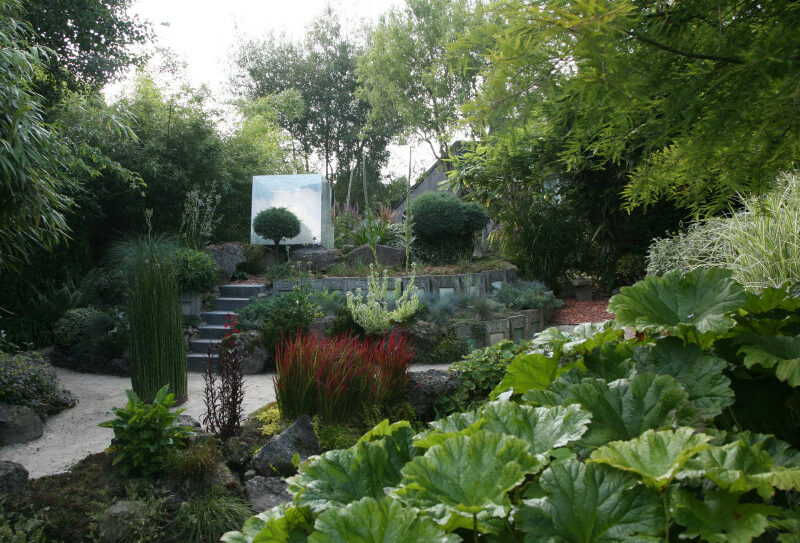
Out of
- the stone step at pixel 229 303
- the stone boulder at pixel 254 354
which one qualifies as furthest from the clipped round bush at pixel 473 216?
the stone boulder at pixel 254 354

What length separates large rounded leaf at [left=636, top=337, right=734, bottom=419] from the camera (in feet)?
3.43

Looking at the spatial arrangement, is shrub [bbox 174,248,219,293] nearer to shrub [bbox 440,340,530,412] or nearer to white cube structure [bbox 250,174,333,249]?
white cube structure [bbox 250,174,333,249]

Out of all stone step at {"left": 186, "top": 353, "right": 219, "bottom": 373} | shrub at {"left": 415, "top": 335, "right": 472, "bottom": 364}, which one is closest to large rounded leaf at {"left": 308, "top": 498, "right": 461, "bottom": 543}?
shrub at {"left": 415, "top": 335, "right": 472, "bottom": 364}

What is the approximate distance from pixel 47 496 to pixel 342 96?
73.2ft

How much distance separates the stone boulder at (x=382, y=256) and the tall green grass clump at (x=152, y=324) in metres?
4.93

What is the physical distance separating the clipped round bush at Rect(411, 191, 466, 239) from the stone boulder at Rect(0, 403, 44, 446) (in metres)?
6.03

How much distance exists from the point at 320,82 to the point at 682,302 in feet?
77.2

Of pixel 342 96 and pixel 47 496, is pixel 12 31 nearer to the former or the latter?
pixel 47 496

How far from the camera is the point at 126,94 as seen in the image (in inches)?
480

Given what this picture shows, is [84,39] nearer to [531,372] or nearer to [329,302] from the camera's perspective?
[329,302]

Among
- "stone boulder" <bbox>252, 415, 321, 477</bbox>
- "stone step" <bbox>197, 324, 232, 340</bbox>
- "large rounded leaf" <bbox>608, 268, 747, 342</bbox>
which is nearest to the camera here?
"large rounded leaf" <bbox>608, 268, 747, 342</bbox>

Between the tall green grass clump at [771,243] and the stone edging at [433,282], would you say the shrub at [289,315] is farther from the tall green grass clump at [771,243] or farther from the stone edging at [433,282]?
the tall green grass clump at [771,243]

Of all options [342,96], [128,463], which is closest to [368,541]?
[128,463]

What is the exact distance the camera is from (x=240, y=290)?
823 centimetres
